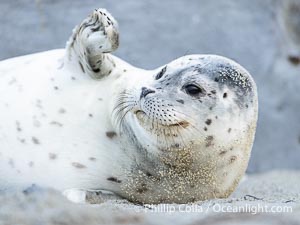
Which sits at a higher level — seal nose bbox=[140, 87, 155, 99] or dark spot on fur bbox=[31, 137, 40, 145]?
seal nose bbox=[140, 87, 155, 99]

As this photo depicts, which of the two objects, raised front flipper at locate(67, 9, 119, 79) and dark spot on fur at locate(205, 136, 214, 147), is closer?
dark spot on fur at locate(205, 136, 214, 147)

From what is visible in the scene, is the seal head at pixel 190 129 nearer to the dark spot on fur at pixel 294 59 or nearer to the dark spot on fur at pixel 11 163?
the dark spot on fur at pixel 11 163

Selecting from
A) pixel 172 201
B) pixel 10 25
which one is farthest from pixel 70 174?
pixel 10 25

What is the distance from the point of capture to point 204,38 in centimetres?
687

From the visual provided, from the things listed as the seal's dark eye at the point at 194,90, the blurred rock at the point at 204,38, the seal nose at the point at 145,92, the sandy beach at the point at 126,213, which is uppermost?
the blurred rock at the point at 204,38

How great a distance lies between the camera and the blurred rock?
266 inches

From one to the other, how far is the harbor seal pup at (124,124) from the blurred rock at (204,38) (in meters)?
2.52

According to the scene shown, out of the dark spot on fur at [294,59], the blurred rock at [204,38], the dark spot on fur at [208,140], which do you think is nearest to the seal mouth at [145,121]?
the dark spot on fur at [208,140]

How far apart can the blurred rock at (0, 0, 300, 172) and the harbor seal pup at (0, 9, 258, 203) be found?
252 cm

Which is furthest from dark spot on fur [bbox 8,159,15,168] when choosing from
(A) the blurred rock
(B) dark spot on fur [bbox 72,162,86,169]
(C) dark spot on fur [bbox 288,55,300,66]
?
(C) dark spot on fur [bbox 288,55,300,66]

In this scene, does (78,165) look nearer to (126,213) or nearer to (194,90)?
(194,90)

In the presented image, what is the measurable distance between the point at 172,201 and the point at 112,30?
898 mm

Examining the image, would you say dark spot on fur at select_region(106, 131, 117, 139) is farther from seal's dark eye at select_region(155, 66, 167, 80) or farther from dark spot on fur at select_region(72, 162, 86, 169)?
seal's dark eye at select_region(155, 66, 167, 80)

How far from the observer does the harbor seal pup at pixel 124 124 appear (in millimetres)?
3711
